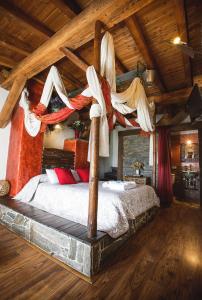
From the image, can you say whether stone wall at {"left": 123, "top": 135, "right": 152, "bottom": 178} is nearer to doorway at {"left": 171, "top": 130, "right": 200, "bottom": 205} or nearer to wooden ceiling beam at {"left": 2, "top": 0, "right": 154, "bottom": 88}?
doorway at {"left": 171, "top": 130, "right": 200, "bottom": 205}

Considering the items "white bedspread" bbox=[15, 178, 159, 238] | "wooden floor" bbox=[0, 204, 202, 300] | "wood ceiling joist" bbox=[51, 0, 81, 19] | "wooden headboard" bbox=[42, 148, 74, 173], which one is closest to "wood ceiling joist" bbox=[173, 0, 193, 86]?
"wood ceiling joist" bbox=[51, 0, 81, 19]

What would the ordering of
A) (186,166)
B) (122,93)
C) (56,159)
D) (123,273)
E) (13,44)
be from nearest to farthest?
(123,273) < (122,93) < (13,44) < (56,159) < (186,166)

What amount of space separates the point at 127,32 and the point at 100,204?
253 centimetres

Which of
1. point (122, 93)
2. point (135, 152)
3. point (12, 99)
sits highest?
point (12, 99)

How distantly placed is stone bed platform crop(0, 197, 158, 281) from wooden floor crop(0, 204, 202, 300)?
10 cm

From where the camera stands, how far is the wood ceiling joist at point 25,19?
1.97 m

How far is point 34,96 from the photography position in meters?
3.53

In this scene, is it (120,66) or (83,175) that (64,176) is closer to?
(83,175)

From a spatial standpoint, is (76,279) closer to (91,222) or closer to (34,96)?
(91,222)

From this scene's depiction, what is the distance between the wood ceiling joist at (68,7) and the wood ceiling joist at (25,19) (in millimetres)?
471

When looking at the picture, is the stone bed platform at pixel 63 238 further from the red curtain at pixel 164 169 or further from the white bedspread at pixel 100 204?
the red curtain at pixel 164 169

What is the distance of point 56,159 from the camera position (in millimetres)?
4098

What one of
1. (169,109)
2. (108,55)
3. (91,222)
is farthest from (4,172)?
(169,109)

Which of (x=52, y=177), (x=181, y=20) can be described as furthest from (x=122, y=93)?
(x=52, y=177)
